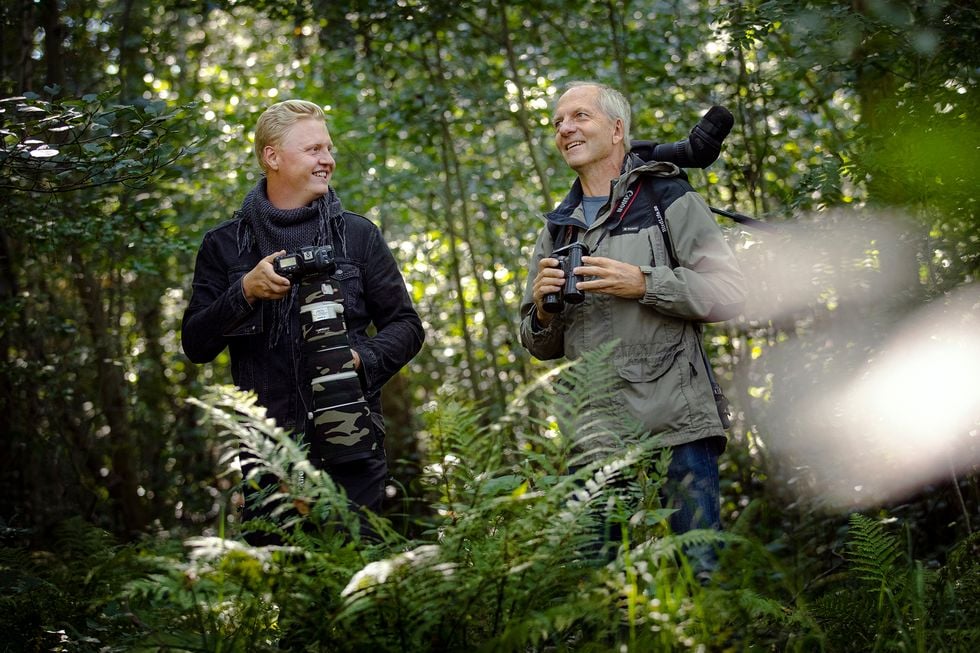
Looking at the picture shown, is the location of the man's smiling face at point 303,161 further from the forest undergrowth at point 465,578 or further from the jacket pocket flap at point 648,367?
the forest undergrowth at point 465,578

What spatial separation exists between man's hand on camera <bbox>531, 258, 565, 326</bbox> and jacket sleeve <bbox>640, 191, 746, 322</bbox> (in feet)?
0.97

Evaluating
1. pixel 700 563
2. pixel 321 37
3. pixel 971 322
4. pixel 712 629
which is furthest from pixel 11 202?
pixel 971 322

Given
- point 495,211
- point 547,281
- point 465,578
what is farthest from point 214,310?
point 495,211

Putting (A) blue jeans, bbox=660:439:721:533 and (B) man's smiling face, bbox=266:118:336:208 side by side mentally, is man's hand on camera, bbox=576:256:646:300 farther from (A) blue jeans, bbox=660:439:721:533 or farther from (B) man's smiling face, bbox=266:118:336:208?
(B) man's smiling face, bbox=266:118:336:208

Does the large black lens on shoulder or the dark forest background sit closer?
the large black lens on shoulder

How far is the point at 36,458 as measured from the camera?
26.3ft

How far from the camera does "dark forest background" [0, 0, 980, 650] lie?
4582mm

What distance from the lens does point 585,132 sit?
3.81 metres

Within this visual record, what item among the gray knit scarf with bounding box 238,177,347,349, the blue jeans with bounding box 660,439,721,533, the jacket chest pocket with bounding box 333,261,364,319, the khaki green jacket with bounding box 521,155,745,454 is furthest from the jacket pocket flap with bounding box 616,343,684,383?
the gray knit scarf with bounding box 238,177,347,349

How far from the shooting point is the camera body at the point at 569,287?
3.49 meters

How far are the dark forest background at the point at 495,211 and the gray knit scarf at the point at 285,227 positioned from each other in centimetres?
57

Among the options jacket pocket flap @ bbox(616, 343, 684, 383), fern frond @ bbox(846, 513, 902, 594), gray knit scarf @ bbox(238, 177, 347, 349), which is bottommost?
fern frond @ bbox(846, 513, 902, 594)

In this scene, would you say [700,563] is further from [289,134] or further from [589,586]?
[289,134]

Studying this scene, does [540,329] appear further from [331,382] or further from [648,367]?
[331,382]
